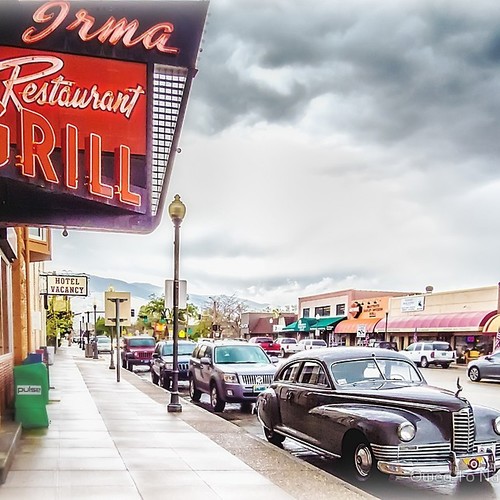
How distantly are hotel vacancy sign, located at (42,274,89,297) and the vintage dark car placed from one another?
1022 inches

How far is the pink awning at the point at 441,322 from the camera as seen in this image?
4284 cm

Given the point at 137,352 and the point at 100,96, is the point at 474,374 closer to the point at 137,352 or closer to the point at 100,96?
the point at 137,352

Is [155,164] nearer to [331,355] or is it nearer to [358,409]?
[331,355]

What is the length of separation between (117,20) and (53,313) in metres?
38.2

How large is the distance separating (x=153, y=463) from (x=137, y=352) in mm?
26895

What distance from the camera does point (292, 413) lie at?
10422 mm

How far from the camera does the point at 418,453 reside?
25.3ft

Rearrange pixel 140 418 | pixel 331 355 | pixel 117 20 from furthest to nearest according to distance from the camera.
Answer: pixel 140 418, pixel 117 20, pixel 331 355

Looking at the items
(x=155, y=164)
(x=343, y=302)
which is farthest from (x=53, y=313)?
(x=155, y=164)

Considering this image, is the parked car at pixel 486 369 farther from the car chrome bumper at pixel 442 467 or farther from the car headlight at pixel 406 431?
the car headlight at pixel 406 431

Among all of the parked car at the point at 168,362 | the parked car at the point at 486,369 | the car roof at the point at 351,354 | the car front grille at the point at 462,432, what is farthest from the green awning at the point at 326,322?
the car front grille at the point at 462,432

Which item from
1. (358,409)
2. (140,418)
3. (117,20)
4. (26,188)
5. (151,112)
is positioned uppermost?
(117,20)

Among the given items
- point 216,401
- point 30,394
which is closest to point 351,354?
point 30,394

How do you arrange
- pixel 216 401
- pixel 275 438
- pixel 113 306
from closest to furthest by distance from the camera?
pixel 275 438
pixel 216 401
pixel 113 306
